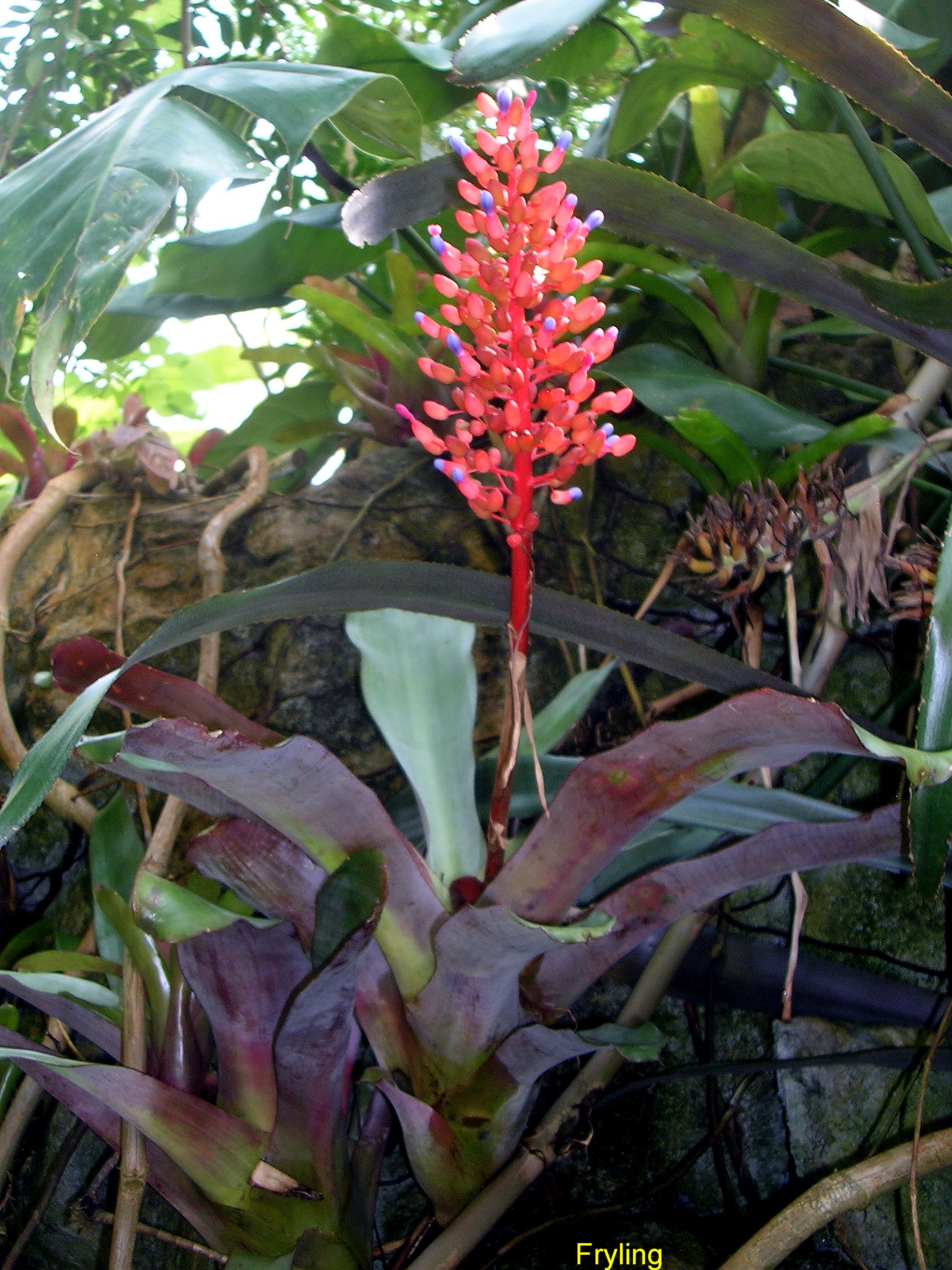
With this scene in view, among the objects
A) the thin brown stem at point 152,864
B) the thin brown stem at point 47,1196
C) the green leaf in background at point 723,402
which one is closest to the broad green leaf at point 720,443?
the green leaf in background at point 723,402

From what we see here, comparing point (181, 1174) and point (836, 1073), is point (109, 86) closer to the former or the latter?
point (181, 1174)

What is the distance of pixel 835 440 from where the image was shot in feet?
2.64

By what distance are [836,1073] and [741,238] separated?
725 mm

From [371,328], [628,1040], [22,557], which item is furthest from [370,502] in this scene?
[628,1040]

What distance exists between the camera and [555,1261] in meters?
0.69

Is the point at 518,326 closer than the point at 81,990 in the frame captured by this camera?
Yes

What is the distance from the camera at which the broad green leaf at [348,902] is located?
1.64 feet

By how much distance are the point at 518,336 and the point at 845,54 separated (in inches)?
12.5

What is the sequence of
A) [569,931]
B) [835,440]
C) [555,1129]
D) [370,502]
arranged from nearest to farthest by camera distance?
1. [569,931]
2. [555,1129]
3. [835,440]
4. [370,502]

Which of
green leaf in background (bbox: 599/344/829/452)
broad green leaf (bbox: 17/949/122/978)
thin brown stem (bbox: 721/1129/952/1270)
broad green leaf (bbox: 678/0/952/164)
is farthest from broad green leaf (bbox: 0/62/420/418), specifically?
thin brown stem (bbox: 721/1129/952/1270)

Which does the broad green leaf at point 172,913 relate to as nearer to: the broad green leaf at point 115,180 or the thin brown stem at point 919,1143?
the broad green leaf at point 115,180

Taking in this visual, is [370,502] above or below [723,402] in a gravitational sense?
below

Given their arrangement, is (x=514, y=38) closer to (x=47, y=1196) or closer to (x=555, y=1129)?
(x=555, y=1129)

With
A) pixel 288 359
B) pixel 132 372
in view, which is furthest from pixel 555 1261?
pixel 132 372
